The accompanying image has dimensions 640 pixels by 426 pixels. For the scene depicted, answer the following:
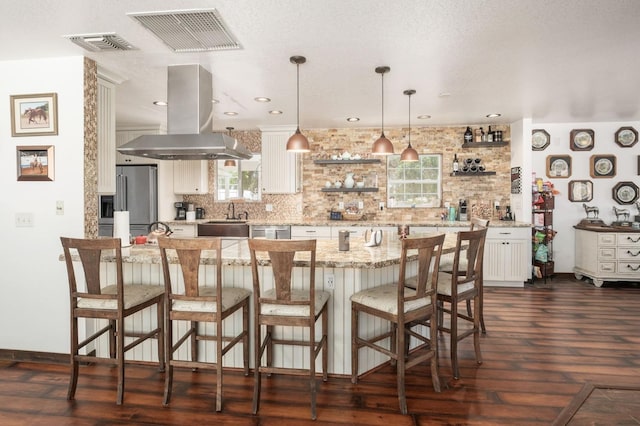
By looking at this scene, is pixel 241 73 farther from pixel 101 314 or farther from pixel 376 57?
pixel 101 314

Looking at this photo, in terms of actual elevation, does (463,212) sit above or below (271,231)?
above

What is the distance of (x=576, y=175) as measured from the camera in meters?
6.09

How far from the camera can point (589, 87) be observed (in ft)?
13.4

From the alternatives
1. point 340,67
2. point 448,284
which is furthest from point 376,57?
point 448,284

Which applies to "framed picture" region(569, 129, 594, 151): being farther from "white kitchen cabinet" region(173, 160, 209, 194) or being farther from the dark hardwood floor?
"white kitchen cabinet" region(173, 160, 209, 194)

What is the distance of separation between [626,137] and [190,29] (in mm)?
6704

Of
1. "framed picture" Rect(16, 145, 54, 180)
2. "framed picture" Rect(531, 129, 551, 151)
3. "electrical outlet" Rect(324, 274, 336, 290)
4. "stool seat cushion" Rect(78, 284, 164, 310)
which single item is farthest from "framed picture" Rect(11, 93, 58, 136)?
"framed picture" Rect(531, 129, 551, 151)

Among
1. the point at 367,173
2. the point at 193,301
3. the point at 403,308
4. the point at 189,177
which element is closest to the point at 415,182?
the point at 367,173

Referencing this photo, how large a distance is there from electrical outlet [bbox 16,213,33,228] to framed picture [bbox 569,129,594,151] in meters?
7.26

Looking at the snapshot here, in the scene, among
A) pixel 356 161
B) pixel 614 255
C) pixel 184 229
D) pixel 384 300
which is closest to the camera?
pixel 384 300

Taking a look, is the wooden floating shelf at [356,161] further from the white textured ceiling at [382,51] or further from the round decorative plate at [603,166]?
the round decorative plate at [603,166]

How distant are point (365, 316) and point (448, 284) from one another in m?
0.70

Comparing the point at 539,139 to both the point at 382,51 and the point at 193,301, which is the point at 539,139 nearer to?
the point at 382,51

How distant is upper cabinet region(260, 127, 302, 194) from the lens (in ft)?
19.9
